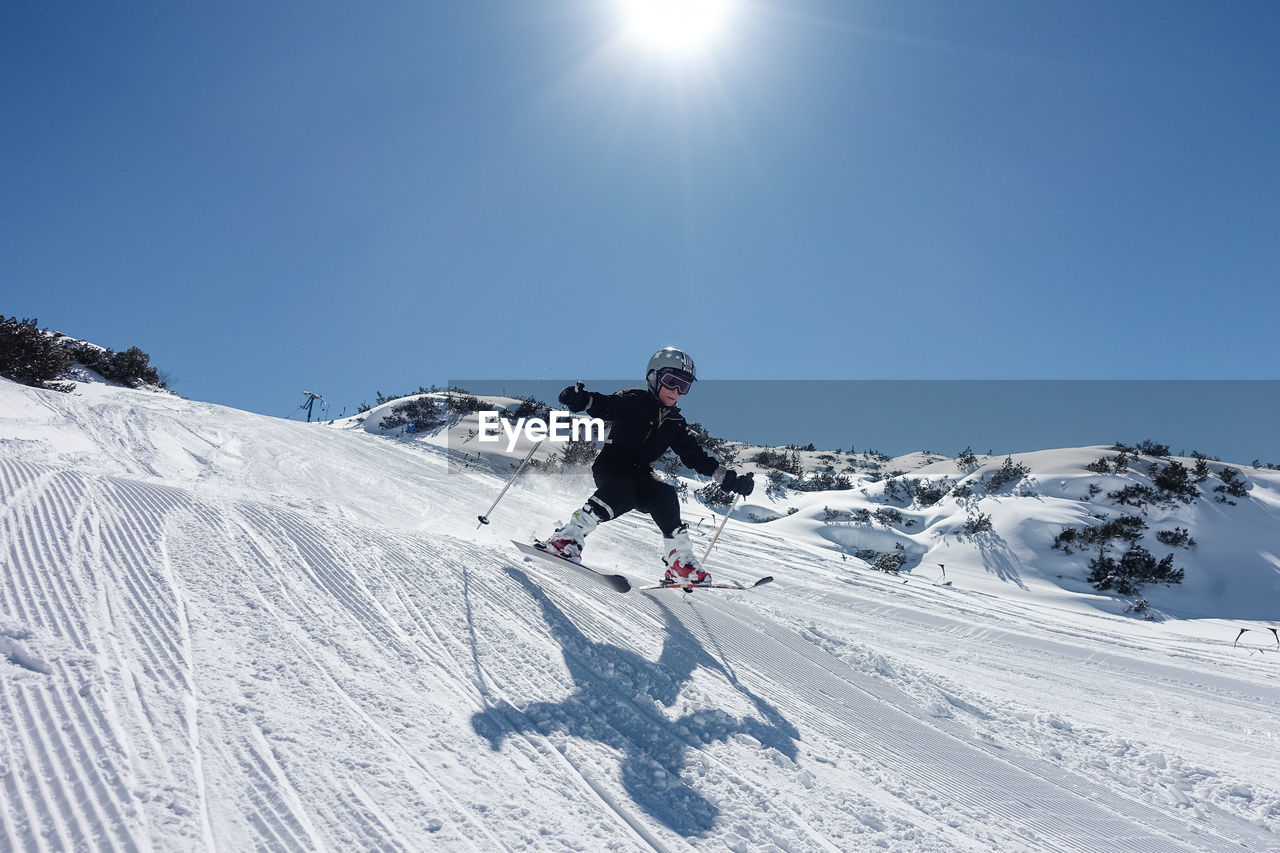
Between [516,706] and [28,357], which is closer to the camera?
[516,706]

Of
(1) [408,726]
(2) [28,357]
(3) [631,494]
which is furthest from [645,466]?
(2) [28,357]

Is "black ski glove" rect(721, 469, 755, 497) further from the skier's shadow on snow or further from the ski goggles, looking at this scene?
the skier's shadow on snow

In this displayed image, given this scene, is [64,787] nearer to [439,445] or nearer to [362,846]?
[362,846]

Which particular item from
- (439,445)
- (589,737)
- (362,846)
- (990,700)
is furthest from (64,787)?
(439,445)

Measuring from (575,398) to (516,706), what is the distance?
2855 millimetres

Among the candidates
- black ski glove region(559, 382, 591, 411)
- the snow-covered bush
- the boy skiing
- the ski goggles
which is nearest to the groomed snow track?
the boy skiing

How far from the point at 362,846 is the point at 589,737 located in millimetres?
986

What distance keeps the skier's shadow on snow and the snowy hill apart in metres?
0.01

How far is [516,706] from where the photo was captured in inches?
94.2

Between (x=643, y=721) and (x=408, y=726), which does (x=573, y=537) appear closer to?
(x=643, y=721)

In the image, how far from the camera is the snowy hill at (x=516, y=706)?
1.60m

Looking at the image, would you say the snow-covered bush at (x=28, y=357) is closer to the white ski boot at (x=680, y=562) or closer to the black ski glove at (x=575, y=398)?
the black ski glove at (x=575, y=398)

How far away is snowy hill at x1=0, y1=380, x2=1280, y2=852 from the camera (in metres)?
1.60

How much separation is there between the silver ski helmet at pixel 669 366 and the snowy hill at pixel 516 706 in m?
1.95
